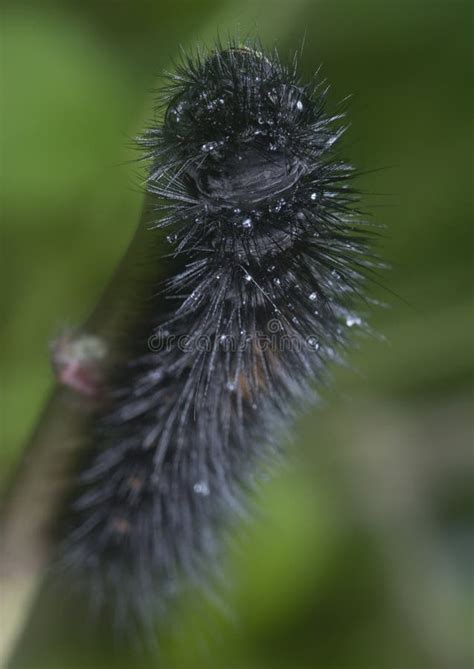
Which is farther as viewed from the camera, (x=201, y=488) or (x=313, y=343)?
→ (x=201, y=488)

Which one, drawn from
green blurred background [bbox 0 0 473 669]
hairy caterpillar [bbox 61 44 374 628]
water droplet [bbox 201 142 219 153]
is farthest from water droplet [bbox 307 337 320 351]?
green blurred background [bbox 0 0 473 669]

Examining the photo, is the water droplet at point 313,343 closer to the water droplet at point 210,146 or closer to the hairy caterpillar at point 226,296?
the hairy caterpillar at point 226,296

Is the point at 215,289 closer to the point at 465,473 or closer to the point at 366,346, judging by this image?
the point at 366,346

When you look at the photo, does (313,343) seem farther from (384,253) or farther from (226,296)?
(384,253)

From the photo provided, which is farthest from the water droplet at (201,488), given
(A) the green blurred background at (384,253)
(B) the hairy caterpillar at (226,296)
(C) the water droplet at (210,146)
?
(C) the water droplet at (210,146)

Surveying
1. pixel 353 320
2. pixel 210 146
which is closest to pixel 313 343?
pixel 353 320

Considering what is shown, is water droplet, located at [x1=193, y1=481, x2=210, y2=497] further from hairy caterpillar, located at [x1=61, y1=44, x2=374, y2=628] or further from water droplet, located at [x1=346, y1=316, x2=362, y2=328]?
water droplet, located at [x1=346, y1=316, x2=362, y2=328]
